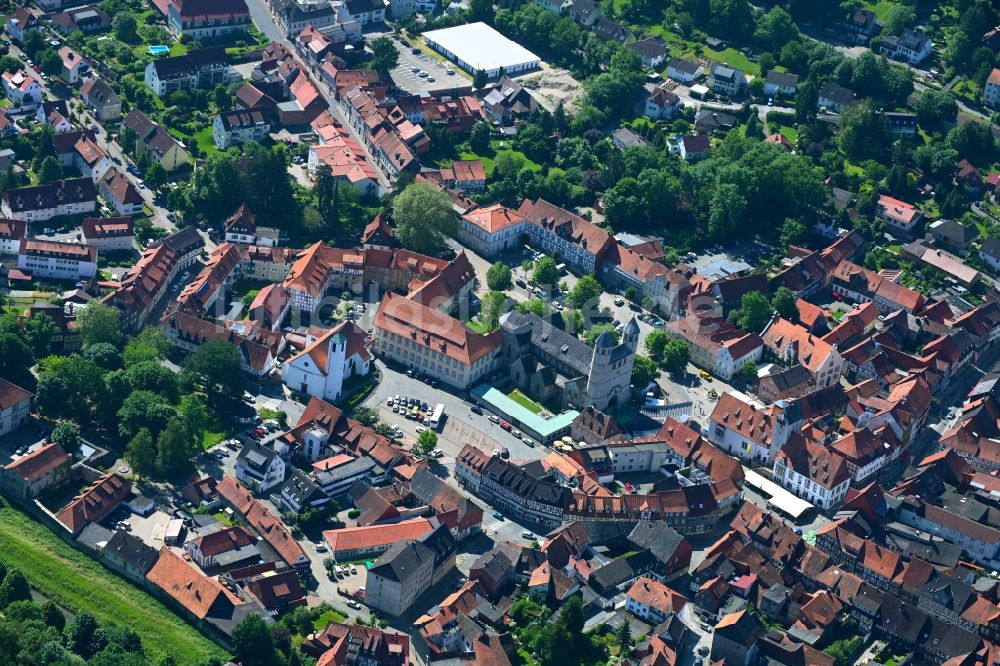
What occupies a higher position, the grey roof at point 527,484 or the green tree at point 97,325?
the green tree at point 97,325

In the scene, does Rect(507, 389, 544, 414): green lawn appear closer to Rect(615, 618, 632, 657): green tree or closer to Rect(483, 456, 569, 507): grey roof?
Rect(483, 456, 569, 507): grey roof

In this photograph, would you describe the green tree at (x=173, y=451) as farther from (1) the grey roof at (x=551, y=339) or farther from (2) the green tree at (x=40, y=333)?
(1) the grey roof at (x=551, y=339)

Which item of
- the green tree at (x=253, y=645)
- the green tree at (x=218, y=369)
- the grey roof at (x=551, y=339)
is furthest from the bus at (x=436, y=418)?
the green tree at (x=253, y=645)

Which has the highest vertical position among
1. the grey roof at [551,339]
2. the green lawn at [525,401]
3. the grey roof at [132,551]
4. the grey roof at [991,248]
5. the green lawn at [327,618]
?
Result: the grey roof at [132,551]

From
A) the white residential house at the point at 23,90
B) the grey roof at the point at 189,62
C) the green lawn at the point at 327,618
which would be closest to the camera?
the green lawn at the point at 327,618

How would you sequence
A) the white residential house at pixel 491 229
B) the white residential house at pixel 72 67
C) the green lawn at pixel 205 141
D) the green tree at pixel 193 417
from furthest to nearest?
1. the white residential house at pixel 72 67
2. the green lawn at pixel 205 141
3. the white residential house at pixel 491 229
4. the green tree at pixel 193 417

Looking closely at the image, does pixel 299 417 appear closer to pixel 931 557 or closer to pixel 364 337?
pixel 364 337

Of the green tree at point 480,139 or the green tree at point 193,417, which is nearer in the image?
the green tree at point 193,417

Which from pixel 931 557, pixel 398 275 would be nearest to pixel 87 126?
pixel 398 275
